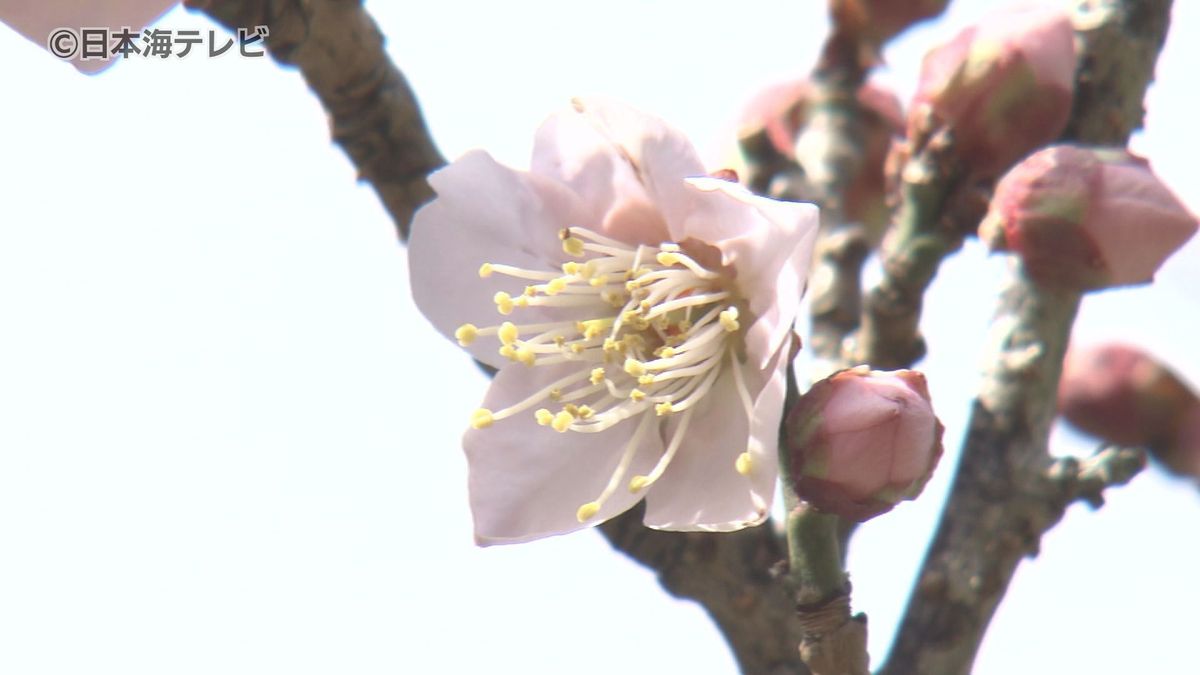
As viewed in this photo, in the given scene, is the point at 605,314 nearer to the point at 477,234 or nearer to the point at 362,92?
the point at 477,234

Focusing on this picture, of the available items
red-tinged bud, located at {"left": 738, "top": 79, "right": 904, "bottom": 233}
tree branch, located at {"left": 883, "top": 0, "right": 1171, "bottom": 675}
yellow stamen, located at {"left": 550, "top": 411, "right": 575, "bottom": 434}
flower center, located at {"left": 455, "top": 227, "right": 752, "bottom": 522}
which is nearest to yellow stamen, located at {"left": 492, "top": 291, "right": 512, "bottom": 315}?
flower center, located at {"left": 455, "top": 227, "right": 752, "bottom": 522}

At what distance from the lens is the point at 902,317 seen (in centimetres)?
172

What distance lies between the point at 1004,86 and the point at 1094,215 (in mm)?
214

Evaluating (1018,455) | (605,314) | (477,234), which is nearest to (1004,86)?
(1018,455)

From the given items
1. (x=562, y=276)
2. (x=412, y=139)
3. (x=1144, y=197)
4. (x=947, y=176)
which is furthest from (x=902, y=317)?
(x=412, y=139)

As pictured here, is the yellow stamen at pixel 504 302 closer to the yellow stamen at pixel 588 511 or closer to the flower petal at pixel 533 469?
the flower petal at pixel 533 469

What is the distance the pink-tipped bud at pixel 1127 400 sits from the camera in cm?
222

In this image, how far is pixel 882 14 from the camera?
2.09 m

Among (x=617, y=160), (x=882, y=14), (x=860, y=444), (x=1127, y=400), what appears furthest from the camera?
(x=1127, y=400)

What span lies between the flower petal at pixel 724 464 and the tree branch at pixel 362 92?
41 centimetres

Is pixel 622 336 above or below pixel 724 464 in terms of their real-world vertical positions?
above

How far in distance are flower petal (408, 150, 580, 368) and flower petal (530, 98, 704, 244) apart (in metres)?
0.02

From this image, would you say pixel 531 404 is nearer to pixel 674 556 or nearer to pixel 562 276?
pixel 562 276

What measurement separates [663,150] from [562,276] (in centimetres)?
17
